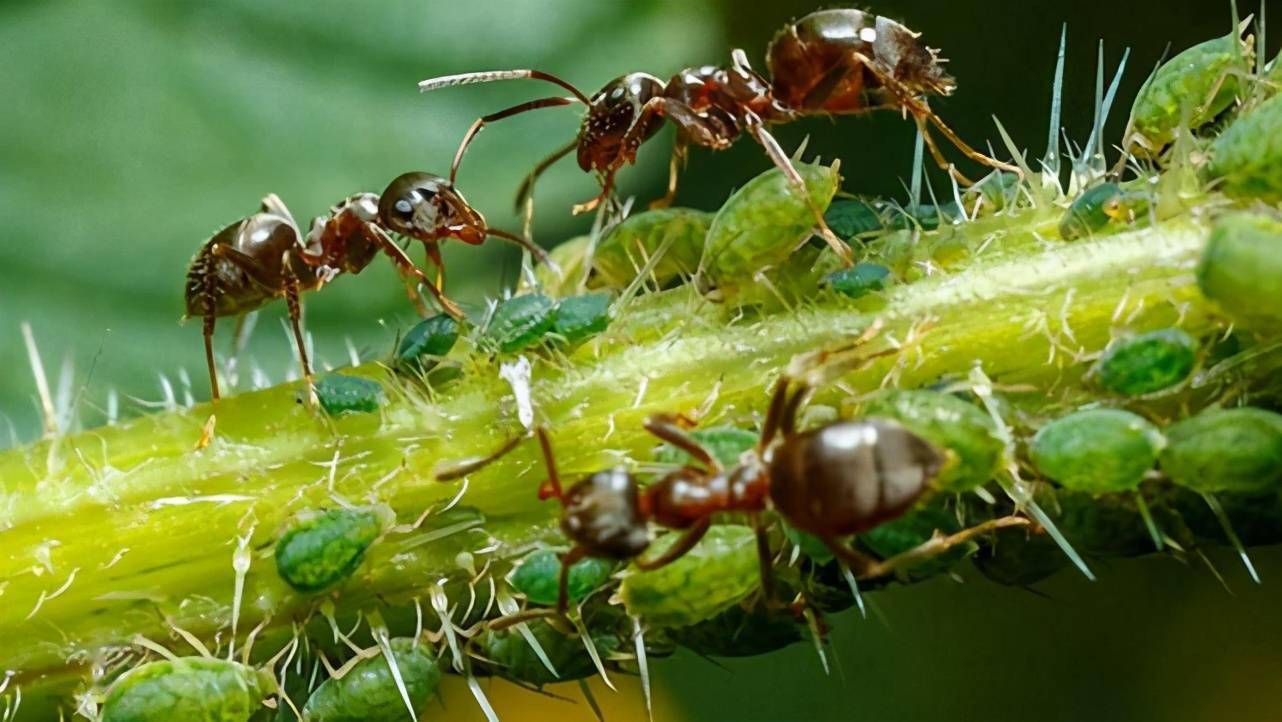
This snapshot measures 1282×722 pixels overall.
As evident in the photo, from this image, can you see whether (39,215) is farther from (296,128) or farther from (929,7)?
(929,7)

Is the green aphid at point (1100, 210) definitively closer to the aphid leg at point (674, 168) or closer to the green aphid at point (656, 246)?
the green aphid at point (656, 246)

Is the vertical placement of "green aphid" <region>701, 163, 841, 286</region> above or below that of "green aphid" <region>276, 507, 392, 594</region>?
above

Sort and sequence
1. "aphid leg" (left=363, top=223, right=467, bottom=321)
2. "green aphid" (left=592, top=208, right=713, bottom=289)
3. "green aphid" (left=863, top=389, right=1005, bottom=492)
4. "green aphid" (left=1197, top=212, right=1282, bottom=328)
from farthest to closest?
"aphid leg" (left=363, top=223, right=467, bottom=321)
"green aphid" (left=592, top=208, right=713, bottom=289)
"green aphid" (left=863, top=389, right=1005, bottom=492)
"green aphid" (left=1197, top=212, right=1282, bottom=328)

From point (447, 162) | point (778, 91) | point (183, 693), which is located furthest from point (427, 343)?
point (447, 162)

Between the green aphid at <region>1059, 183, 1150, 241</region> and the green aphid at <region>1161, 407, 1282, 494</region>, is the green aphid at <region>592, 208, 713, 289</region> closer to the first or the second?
the green aphid at <region>1059, 183, 1150, 241</region>

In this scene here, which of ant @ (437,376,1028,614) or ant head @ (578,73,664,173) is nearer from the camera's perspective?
ant @ (437,376,1028,614)

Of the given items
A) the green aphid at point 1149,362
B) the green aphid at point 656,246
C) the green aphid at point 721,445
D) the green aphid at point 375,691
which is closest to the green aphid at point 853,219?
the green aphid at point 656,246

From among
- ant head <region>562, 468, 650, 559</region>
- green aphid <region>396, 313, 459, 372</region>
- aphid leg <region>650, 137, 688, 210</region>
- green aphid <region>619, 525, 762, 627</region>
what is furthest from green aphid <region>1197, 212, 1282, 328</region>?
aphid leg <region>650, 137, 688, 210</region>
